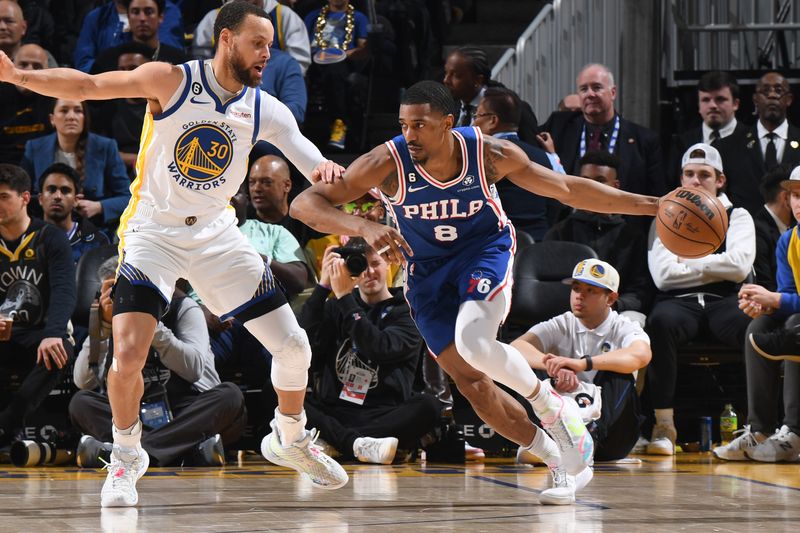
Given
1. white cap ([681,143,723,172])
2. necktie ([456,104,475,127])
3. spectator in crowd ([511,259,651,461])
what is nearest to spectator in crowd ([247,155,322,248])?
necktie ([456,104,475,127])

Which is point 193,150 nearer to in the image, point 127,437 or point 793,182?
point 127,437

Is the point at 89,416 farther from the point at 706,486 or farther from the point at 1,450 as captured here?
the point at 706,486

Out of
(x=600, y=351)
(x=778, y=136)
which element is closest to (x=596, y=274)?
(x=600, y=351)

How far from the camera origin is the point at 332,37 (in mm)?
10938

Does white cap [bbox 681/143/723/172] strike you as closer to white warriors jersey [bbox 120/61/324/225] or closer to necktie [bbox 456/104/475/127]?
necktie [bbox 456/104/475/127]

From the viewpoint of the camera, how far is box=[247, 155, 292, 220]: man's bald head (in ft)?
28.7

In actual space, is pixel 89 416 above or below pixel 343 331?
below

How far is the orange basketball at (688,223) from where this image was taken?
5352 millimetres

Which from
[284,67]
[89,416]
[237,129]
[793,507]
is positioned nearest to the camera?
[793,507]

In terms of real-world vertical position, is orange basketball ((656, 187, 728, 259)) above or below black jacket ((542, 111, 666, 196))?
below

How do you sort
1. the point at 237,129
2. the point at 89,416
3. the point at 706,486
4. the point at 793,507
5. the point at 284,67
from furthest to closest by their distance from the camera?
the point at 284,67
the point at 89,416
the point at 706,486
the point at 237,129
the point at 793,507

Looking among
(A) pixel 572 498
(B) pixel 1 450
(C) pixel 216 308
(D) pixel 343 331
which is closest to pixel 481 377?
(A) pixel 572 498

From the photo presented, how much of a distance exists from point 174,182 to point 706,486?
302 centimetres

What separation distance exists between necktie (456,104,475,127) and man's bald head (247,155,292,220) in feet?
4.50
